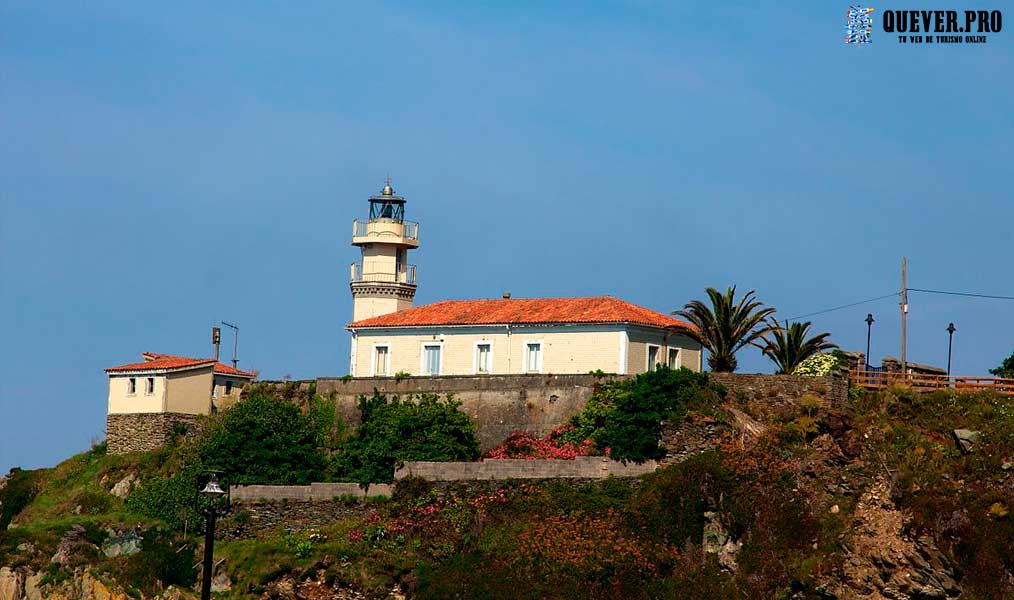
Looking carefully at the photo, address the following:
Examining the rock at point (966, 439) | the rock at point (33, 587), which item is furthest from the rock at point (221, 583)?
the rock at point (966, 439)

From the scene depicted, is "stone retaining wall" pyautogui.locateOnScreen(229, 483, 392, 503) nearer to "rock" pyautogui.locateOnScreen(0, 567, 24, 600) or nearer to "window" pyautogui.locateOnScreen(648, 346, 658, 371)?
"rock" pyautogui.locateOnScreen(0, 567, 24, 600)

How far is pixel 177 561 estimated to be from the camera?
5847 centimetres

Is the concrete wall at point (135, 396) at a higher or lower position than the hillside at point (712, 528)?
higher

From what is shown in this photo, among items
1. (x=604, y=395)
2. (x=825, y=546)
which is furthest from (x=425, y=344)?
(x=825, y=546)

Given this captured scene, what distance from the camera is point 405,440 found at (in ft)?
197

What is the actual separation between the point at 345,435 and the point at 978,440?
21955 mm

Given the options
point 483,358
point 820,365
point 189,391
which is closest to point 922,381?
point 820,365

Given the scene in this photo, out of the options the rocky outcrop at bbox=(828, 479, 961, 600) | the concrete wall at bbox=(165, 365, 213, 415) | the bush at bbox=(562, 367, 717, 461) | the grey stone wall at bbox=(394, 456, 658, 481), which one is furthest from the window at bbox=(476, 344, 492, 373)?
the rocky outcrop at bbox=(828, 479, 961, 600)

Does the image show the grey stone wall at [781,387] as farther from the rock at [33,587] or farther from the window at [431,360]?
the rock at [33,587]

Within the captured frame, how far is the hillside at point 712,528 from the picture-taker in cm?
4984

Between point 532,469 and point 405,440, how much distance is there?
608cm

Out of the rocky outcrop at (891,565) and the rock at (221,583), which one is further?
the rock at (221,583)

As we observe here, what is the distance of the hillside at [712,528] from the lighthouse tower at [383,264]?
14588 mm

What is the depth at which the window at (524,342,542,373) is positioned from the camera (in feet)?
206
